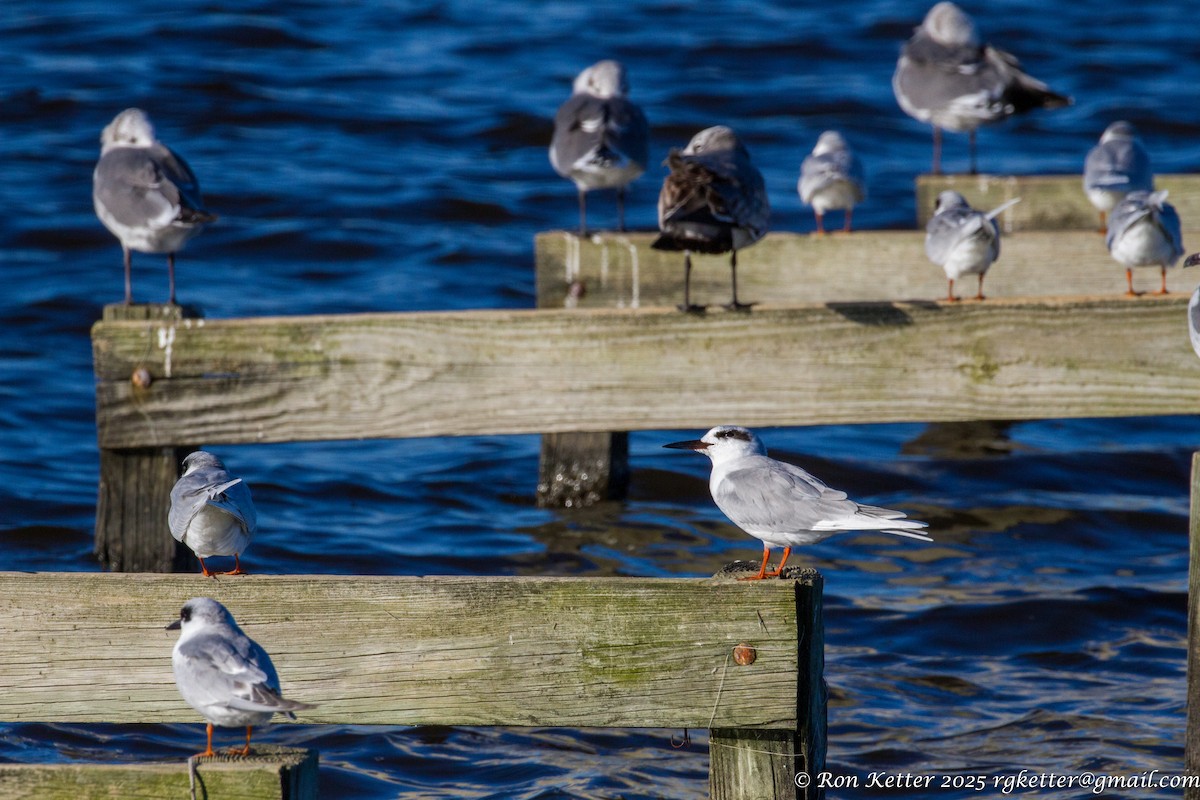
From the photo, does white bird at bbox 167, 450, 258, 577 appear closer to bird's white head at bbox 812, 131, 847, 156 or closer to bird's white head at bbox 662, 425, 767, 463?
bird's white head at bbox 662, 425, 767, 463

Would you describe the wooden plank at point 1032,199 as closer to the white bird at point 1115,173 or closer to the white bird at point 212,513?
the white bird at point 1115,173

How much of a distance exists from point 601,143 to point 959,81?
299cm

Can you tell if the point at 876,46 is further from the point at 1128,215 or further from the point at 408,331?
the point at 408,331

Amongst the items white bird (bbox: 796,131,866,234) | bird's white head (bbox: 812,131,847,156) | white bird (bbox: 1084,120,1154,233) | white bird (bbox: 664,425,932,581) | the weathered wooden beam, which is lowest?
the weathered wooden beam

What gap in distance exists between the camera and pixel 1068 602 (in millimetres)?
6344

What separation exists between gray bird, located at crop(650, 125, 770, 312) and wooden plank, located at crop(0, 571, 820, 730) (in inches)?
97.0

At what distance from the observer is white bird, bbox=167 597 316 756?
113 inches

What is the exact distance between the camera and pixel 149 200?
21.1 feet

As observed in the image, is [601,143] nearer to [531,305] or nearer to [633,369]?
[633,369]

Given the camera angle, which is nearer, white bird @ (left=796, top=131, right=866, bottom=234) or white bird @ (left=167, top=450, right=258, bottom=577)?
white bird @ (left=167, top=450, right=258, bottom=577)

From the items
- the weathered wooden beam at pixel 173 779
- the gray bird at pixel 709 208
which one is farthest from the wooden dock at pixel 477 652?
the gray bird at pixel 709 208

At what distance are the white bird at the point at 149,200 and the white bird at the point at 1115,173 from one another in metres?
4.39

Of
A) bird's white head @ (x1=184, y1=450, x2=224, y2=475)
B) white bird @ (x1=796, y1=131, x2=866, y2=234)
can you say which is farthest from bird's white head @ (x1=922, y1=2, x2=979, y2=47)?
bird's white head @ (x1=184, y1=450, x2=224, y2=475)

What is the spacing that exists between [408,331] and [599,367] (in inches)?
28.3
